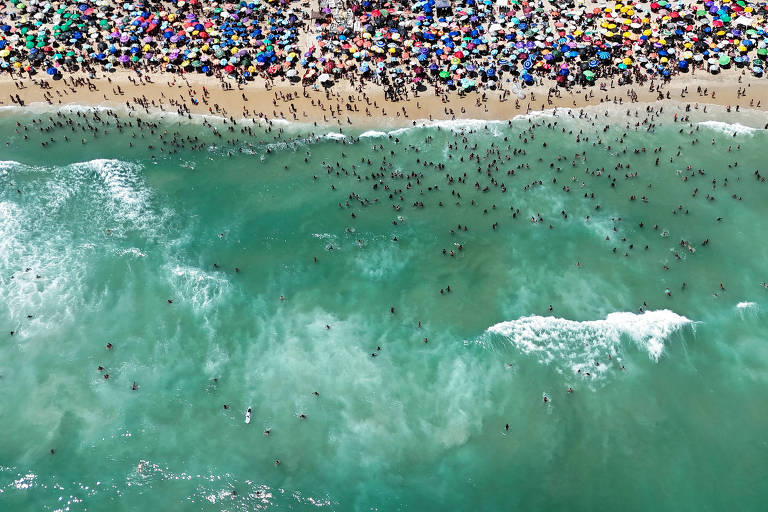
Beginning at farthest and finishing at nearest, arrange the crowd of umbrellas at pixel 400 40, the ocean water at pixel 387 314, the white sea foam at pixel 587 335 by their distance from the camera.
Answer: the crowd of umbrellas at pixel 400 40 → the white sea foam at pixel 587 335 → the ocean water at pixel 387 314

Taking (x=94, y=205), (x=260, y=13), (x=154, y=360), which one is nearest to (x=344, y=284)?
(x=154, y=360)

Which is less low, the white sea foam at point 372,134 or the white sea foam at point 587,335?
the white sea foam at point 372,134

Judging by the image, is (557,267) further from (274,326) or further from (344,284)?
(274,326)

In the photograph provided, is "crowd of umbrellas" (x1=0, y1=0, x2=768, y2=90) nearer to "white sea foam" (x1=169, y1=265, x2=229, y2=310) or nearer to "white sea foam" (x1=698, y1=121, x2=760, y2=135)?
"white sea foam" (x1=698, y1=121, x2=760, y2=135)

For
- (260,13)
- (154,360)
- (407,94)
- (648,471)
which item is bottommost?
(648,471)

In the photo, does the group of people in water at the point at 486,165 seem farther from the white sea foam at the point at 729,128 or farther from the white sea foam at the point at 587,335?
the white sea foam at the point at 587,335

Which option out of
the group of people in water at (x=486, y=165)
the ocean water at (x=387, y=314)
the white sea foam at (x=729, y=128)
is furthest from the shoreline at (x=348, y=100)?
the white sea foam at (x=729, y=128)

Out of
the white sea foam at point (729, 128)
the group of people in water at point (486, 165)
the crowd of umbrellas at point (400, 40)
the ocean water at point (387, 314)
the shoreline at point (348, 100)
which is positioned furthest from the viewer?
the crowd of umbrellas at point (400, 40)

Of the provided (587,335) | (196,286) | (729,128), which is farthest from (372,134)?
(729,128)
